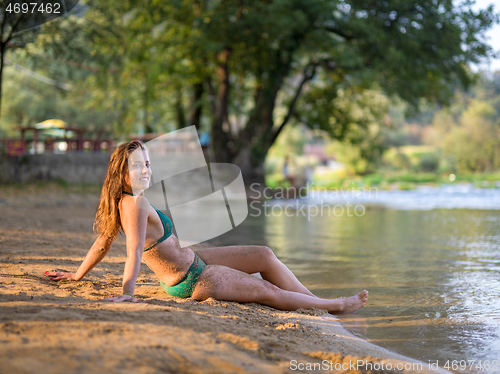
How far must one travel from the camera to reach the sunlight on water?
3.56 metres

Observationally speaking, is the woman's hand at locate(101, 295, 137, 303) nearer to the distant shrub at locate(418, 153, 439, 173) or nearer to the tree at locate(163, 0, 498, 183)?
the tree at locate(163, 0, 498, 183)

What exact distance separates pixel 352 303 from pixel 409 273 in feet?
6.36

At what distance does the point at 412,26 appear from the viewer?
16.9 meters

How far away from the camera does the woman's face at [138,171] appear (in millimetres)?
3445

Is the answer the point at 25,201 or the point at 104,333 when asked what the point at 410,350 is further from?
the point at 25,201

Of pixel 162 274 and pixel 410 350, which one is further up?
pixel 162 274

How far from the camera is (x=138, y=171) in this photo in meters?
3.47

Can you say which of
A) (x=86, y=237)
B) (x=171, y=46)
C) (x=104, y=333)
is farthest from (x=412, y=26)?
(x=104, y=333)

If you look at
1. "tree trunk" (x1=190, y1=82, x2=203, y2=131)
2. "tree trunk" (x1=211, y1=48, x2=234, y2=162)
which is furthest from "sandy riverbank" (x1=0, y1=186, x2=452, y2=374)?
"tree trunk" (x1=190, y1=82, x2=203, y2=131)

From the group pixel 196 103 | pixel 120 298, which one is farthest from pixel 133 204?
pixel 196 103

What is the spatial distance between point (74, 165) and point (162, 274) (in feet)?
49.2

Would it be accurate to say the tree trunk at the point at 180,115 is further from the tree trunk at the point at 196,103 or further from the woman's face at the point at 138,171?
the woman's face at the point at 138,171

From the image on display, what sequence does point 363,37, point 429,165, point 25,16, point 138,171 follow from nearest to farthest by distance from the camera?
point 138,171 → point 25,16 → point 363,37 → point 429,165

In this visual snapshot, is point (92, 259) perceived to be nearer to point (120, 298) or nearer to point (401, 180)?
point (120, 298)
